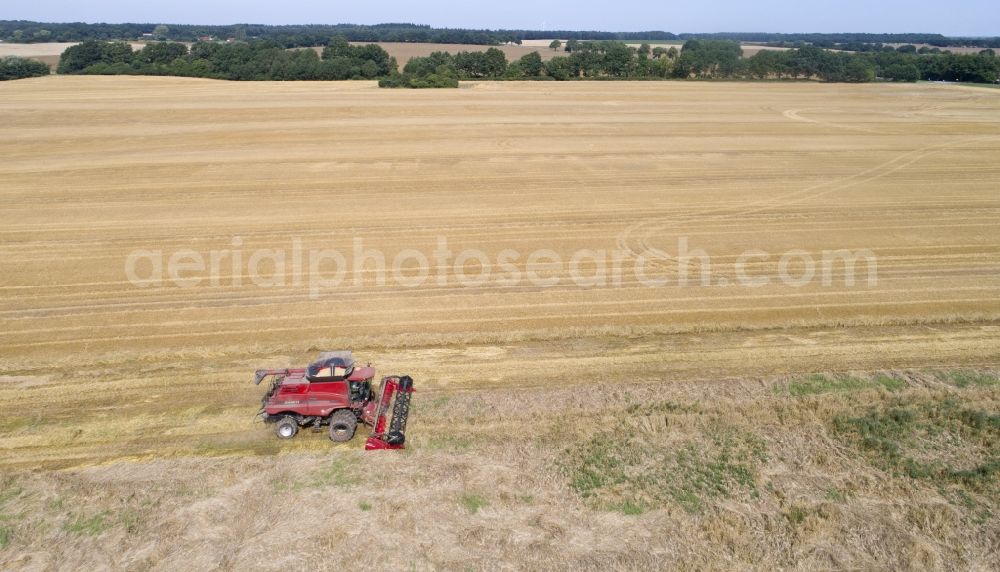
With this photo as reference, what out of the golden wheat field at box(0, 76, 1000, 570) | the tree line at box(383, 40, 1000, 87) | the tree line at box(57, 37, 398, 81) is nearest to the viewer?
the golden wheat field at box(0, 76, 1000, 570)

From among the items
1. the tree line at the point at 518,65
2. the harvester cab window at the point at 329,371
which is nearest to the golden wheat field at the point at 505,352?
the harvester cab window at the point at 329,371

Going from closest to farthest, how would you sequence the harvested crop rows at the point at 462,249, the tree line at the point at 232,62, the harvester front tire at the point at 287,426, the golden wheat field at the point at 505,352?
the golden wheat field at the point at 505,352 < the harvester front tire at the point at 287,426 < the harvested crop rows at the point at 462,249 < the tree line at the point at 232,62

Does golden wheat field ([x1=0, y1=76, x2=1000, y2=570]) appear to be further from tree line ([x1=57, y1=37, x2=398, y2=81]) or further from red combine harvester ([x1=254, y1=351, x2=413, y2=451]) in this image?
tree line ([x1=57, y1=37, x2=398, y2=81])

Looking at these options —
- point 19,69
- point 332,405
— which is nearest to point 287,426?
point 332,405

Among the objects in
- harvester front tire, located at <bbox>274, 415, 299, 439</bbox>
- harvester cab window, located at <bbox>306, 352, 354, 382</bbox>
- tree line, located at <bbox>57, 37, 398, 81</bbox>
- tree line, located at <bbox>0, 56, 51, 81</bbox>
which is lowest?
harvester front tire, located at <bbox>274, 415, 299, 439</bbox>

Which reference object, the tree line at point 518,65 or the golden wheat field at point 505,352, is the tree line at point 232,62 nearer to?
the tree line at point 518,65

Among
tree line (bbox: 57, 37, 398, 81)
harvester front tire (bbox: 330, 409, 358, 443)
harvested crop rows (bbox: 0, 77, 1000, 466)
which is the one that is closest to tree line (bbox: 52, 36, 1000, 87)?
tree line (bbox: 57, 37, 398, 81)

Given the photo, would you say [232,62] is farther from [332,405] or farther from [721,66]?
[332,405]
